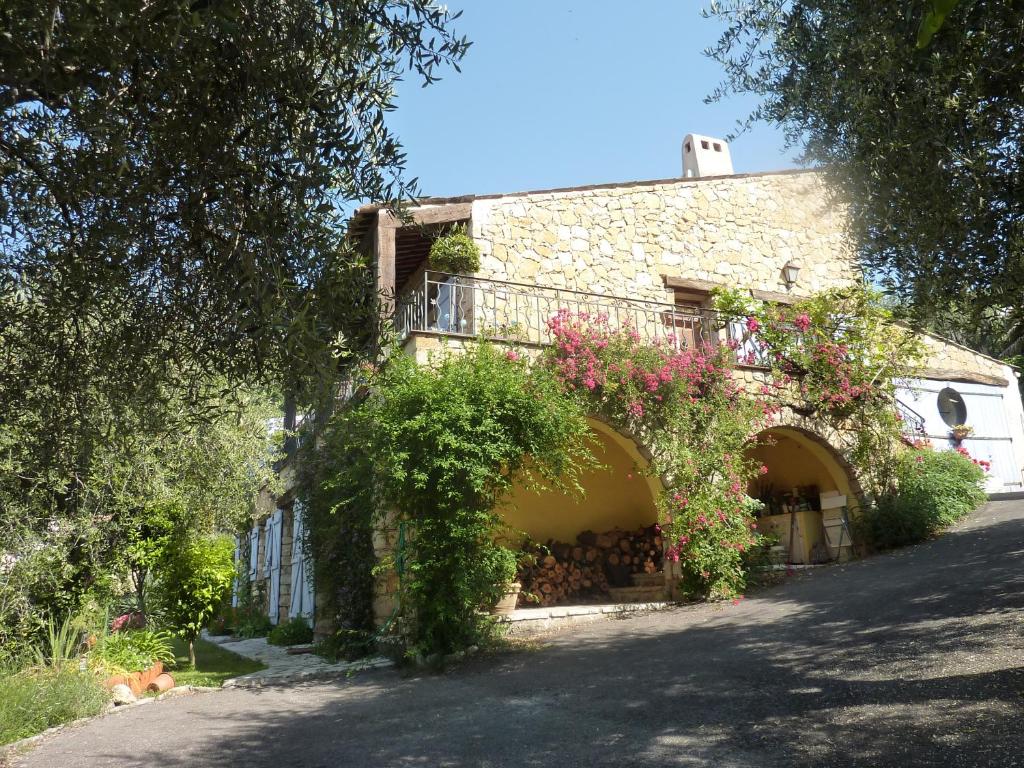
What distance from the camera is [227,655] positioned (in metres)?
11.4

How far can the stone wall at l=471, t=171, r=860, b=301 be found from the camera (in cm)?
1124

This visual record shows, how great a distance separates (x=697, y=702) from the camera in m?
5.17

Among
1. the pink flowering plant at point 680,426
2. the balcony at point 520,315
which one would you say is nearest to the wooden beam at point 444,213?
the balcony at point 520,315

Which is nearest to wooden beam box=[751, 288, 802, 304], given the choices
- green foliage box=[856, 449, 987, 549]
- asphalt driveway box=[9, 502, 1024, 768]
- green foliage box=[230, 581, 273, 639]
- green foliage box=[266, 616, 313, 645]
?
green foliage box=[856, 449, 987, 549]

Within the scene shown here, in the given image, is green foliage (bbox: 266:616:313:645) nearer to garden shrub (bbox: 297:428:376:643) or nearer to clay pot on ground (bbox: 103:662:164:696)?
garden shrub (bbox: 297:428:376:643)

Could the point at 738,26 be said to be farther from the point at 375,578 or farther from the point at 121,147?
the point at 375,578

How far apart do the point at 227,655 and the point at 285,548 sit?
2918 millimetres

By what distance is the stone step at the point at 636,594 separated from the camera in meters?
9.94

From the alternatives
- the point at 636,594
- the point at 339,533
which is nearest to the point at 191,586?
the point at 339,533

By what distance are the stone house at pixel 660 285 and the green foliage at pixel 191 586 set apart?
12.3 feet

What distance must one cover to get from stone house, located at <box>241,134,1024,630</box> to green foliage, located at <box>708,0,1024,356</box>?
463 centimetres

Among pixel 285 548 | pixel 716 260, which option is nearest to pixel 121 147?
pixel 716 260

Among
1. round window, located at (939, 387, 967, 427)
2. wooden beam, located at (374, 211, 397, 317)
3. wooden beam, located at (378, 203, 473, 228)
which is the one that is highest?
wooden beam, located at (378, 203, 473, 228)

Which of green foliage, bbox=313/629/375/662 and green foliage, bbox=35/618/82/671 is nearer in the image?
green foliage, bbox=35/618/82/671
